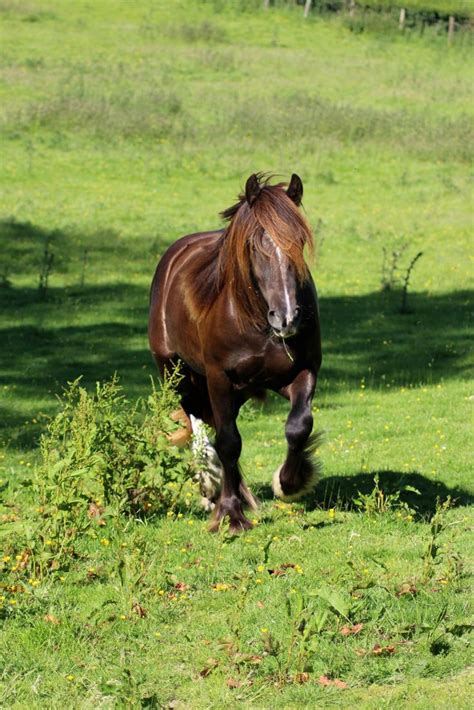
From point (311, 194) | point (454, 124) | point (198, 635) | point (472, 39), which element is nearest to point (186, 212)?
point (311, 194)

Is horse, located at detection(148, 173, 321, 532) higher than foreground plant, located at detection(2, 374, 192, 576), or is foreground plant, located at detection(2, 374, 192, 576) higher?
horse, located at detection(148, 173, 321, 532)

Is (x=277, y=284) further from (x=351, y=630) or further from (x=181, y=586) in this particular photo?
(x=351, y=630)

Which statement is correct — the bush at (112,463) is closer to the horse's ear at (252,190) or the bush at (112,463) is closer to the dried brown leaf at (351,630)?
the horse's ear at (252,190)

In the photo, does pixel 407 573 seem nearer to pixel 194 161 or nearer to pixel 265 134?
pixel 194 161

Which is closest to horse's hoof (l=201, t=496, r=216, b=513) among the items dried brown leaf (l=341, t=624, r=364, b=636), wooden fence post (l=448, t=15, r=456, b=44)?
dried brown leaf (l=341, t=624, r=364, b=636)

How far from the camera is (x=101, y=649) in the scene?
637cm

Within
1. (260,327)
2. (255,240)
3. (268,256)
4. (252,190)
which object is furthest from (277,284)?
(252,190)

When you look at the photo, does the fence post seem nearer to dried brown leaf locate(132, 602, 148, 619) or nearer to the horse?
the horse

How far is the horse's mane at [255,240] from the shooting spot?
8.18 meters

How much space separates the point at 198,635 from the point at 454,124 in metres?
32.7

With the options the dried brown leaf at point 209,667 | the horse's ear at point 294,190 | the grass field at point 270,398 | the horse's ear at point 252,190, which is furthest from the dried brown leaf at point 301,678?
the horse's ear at point 294,190

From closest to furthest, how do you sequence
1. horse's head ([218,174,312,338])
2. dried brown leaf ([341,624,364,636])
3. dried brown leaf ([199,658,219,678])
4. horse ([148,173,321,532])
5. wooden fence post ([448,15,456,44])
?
dried brown leaf ([199,658,219,678]), dried brown leaf ([341,624,364,636]), horse's head ([218,174,312,338]), horse ([148,173,321,532]), wooden fence post ([448,15,456,44])

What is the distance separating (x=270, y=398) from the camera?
15914 mm

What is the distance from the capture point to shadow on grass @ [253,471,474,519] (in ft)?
30.7
